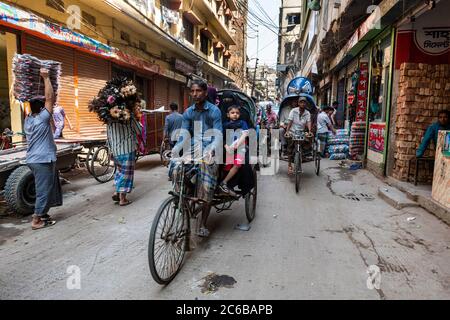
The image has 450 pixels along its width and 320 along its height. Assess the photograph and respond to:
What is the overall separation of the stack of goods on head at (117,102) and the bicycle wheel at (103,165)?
5.14 feet

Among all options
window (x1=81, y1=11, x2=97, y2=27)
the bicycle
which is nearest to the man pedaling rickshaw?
the bicycle

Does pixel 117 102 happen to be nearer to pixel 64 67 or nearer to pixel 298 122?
pixel 298 122

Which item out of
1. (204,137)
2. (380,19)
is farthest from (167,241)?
(380,19)

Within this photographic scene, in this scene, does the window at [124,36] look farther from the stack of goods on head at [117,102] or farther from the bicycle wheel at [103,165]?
the stack of goods on head at [117,102]

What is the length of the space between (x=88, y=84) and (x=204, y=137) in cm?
781

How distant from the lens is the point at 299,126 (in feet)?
25.9

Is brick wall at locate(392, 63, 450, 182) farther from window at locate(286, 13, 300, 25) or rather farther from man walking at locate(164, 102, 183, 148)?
window at locate(286, 13, 300, 25)

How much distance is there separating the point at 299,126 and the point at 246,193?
12.2 feet

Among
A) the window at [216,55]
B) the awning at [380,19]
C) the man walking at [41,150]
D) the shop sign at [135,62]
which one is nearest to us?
the man walking at [41,150]

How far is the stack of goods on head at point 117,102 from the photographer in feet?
19.4

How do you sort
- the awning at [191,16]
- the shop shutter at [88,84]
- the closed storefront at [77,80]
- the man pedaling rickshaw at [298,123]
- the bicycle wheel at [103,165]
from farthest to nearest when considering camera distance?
the awning at [191,16], the shop shutter at [88,84], the closed storefront at [77,80], the man pedaling rickshaw at [298,123], the bicycle wheel at [103,165]

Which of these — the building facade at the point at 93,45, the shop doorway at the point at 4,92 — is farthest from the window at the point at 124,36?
the shop doorway at the point at 4,92

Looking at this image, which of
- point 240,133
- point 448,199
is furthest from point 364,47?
point 240,133

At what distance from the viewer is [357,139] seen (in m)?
10.3
